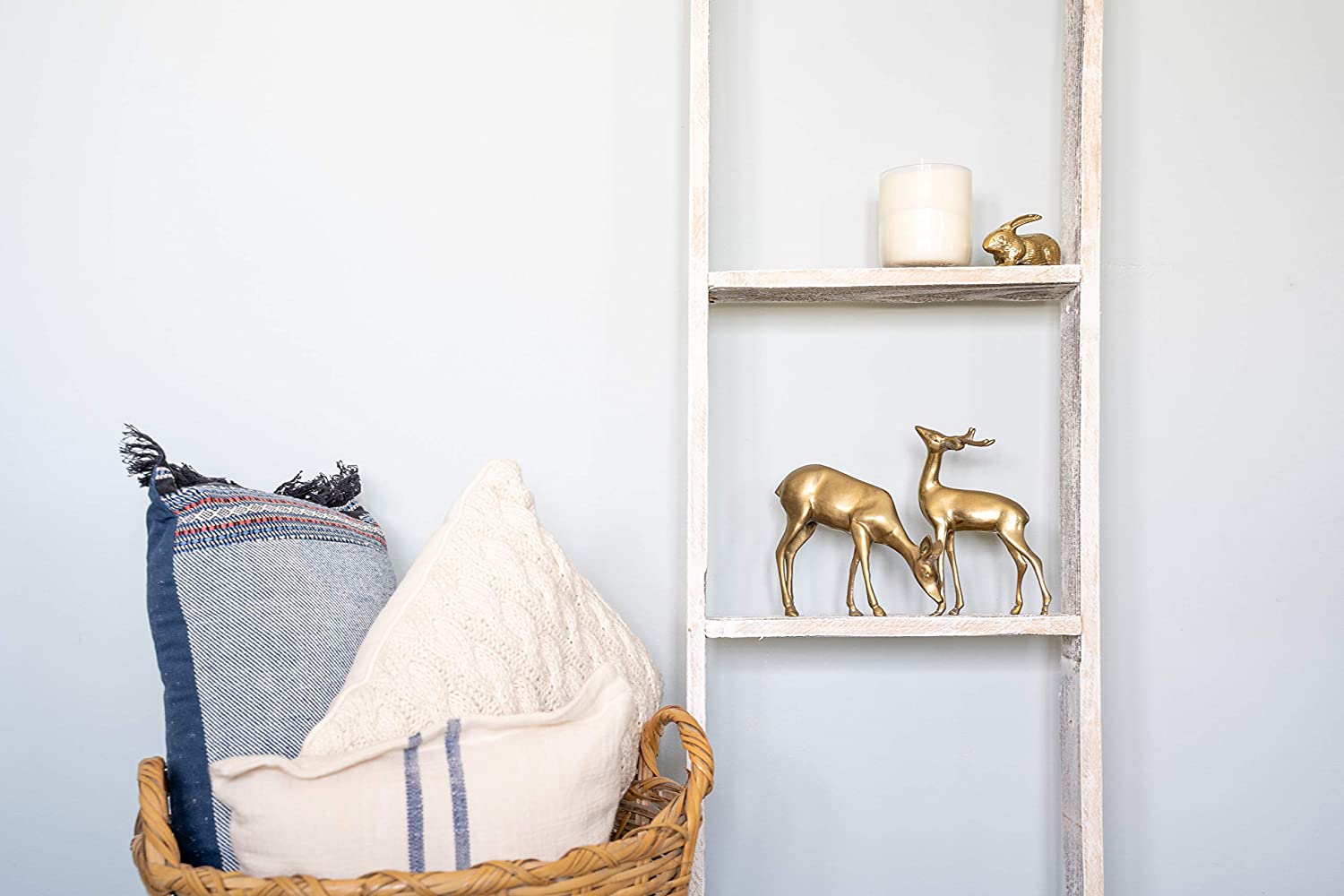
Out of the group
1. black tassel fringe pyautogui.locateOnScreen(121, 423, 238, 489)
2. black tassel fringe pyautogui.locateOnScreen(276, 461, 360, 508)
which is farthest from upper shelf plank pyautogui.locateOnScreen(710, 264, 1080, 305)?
black tassel fringe pyautogui.locateOnScreen(121, 423, 238, 489)

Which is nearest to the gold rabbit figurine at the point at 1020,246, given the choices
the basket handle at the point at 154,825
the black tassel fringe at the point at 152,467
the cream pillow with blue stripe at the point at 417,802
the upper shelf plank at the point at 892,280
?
the upper shelf plank at the point at 892,280

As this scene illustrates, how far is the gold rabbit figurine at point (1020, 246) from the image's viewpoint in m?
1.26

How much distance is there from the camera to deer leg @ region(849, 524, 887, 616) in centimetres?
126

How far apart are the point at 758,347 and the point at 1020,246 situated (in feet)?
1.05

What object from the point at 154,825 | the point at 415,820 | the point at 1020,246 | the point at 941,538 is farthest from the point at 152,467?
the point at 1020,246

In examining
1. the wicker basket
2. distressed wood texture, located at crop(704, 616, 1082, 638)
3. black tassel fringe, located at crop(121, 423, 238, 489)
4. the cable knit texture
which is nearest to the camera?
the wicker basket

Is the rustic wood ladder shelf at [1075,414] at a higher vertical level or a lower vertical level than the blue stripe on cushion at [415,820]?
higher

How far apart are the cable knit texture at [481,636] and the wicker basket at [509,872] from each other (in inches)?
2.6

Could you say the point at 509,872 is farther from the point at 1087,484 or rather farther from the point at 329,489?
the point at 1087,484

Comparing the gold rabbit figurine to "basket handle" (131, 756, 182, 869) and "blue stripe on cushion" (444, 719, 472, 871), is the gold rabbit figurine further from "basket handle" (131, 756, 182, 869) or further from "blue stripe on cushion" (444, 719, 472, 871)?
"basket handle" (131, 756, 182, 869)

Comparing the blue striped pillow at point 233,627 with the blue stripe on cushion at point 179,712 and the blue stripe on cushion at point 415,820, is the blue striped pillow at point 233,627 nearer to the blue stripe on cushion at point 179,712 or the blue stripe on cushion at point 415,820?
the blue stripe on cushion at point 179,712

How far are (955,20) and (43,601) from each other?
4.25 feet

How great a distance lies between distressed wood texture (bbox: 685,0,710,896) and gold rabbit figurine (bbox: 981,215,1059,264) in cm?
32

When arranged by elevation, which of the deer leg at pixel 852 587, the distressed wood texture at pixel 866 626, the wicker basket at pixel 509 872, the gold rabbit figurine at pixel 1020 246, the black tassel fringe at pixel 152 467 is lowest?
the wicker basket at pixel 509 872
